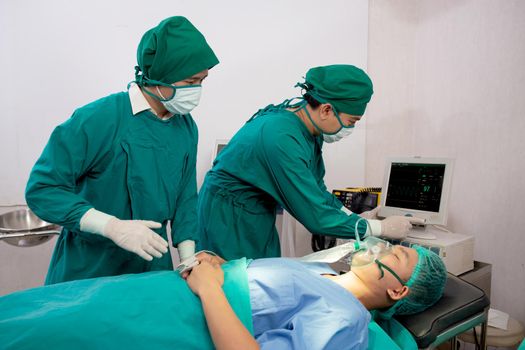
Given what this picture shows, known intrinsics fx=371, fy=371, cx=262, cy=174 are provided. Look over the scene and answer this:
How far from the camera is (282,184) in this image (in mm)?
1344

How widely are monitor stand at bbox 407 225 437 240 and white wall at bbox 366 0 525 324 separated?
1.99 feet

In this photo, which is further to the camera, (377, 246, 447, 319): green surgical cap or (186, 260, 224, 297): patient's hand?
(377, 246, 447, 319): green surgical cap

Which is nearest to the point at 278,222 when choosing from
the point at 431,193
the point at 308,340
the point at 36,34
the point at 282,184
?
the point at 431,193

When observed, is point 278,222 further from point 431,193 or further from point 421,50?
point 421,50

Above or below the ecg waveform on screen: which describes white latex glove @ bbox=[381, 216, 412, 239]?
below

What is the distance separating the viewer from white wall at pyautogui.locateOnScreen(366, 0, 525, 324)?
6.74ft

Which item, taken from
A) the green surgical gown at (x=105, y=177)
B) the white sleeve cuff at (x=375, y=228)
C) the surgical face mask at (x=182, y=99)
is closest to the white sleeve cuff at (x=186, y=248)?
the green surgical gown at (x=105, y=177)

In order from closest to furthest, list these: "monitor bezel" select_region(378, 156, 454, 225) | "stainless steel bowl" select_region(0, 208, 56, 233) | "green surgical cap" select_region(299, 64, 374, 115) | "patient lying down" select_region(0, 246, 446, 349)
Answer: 1. "patient lying down" select_region(0, 246, 446, 349)
2. "green surgical cap" select_region(299, 64, 374, 115)
3. "monitor bezel" select_region(378, 156, 454, 225)
4. "stainless steel bowl" select_region(0, 208, 56, 233)

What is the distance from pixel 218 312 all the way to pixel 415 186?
1.31m

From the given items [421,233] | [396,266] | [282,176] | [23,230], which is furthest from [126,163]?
[421,233]

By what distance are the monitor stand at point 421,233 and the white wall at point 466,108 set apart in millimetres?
606

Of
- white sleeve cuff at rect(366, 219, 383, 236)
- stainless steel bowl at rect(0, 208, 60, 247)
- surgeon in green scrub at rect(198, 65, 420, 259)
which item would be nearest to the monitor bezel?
surgeon in green scrub at rect(198, 65, 420, 259)

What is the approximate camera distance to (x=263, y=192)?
4.83ft

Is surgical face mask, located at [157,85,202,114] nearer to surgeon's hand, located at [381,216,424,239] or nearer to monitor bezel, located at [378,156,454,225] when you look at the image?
surgeon's hand, located at [381,216,424,239]
